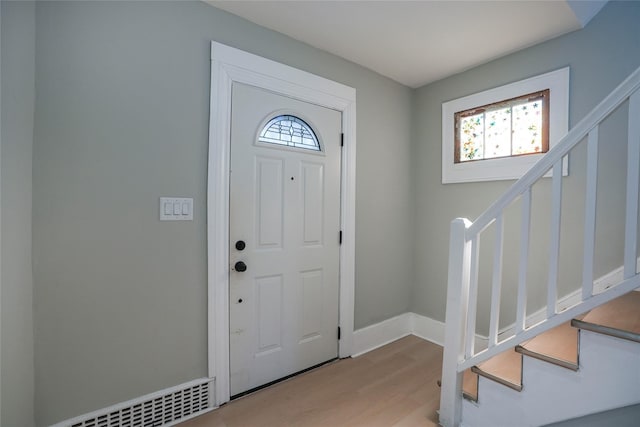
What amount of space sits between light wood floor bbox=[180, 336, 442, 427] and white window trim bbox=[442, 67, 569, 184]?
5.34ft

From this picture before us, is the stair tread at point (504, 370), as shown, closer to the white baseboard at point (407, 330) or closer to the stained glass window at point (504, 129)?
the white baseboard at point (407, 330)

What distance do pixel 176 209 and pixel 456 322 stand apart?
1.72 m

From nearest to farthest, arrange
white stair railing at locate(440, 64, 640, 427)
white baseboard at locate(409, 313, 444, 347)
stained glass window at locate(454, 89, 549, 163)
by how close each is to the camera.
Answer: white stair railing at locate(440, 64, 640, 427), stained glass window at locate(454, 89, 549, 163), white baseboard at locate(409, 313, 444, 347)

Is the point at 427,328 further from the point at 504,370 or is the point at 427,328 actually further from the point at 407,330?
the point at 504,370

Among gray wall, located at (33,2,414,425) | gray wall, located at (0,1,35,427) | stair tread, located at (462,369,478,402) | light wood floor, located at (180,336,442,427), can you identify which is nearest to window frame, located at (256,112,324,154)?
gray wall, located at (33,2,414,425)

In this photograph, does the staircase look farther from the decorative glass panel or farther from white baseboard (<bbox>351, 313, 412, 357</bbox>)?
the decorative glass panel

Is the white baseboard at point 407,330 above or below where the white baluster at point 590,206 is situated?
below

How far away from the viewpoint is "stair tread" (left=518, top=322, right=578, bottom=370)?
1196mm

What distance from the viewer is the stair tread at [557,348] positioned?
1.20 m

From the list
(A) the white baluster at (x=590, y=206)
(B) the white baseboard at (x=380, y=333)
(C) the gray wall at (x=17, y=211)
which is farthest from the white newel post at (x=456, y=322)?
(C) the gray wall at (x=17, y=211)

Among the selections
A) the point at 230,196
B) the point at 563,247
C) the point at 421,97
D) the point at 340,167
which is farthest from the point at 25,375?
the point at 421,97

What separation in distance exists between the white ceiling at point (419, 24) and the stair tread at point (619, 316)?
5.79 ft

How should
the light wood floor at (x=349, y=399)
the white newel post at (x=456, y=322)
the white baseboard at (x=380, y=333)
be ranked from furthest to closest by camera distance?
the white baseboard at (x=380, y=333)
the light wood floor at (x=349, y=399)
the white newel post at (x=456, y=322)

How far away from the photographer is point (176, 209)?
5.27 ft
